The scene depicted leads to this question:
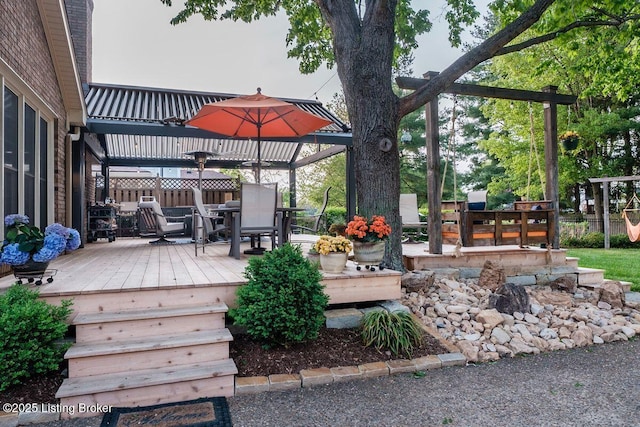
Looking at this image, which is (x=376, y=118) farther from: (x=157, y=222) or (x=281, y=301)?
(x=157, y=222)

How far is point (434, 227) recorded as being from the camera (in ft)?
18.8

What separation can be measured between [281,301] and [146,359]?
3.30 feet

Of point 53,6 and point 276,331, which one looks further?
point 53,6

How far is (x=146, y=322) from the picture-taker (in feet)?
9.77

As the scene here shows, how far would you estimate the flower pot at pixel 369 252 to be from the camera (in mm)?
3973

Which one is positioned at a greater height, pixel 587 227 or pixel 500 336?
pixel 587 227

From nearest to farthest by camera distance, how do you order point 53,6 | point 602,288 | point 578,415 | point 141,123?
point 578,415 → point 53,6 → point 602,288 → point 141,123

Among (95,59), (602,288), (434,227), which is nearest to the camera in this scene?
(602,288)

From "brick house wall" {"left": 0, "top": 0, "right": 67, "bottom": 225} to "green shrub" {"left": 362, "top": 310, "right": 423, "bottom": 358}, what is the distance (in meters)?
4.11

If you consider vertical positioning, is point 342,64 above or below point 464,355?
above

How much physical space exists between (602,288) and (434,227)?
2240mm

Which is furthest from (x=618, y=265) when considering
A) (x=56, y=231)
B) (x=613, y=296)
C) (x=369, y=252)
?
(x=56, y=231)

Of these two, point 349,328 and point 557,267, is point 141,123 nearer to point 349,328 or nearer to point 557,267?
point 349,328

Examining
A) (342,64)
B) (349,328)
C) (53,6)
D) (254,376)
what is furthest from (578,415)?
(53,6)
